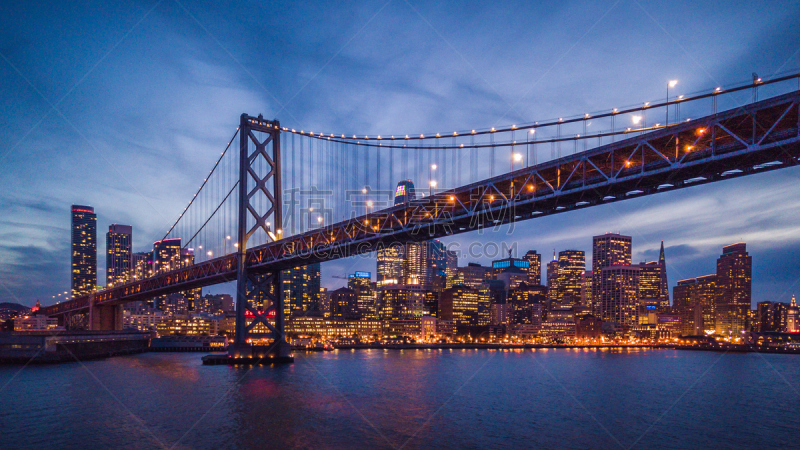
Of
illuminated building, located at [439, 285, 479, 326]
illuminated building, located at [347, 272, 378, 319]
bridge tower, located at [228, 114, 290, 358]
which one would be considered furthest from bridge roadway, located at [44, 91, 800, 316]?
illuminated building, located at [439, 285, 479, 326]

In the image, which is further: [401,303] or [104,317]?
[401,303]

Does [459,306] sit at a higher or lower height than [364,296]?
lower

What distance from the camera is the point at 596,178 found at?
97.7ft

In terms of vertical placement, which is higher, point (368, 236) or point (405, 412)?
point (368, 236)

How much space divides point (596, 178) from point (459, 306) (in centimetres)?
16160

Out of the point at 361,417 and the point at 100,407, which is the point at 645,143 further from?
the point at 100,407

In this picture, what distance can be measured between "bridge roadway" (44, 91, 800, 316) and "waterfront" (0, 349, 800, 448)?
456 inches

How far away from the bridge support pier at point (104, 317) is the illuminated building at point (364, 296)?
80866 mm

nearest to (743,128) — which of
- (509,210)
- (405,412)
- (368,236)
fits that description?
(509,210)

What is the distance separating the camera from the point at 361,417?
29.8 metres

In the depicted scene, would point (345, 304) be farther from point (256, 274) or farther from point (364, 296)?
point (256, 274)

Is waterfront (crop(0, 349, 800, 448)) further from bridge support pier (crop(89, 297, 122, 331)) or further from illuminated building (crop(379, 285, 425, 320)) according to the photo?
illuminated building (crop(379, 285, 425, 320))

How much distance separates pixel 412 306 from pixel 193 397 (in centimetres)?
13636

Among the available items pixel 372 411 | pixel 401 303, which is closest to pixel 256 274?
pixel 372 411
